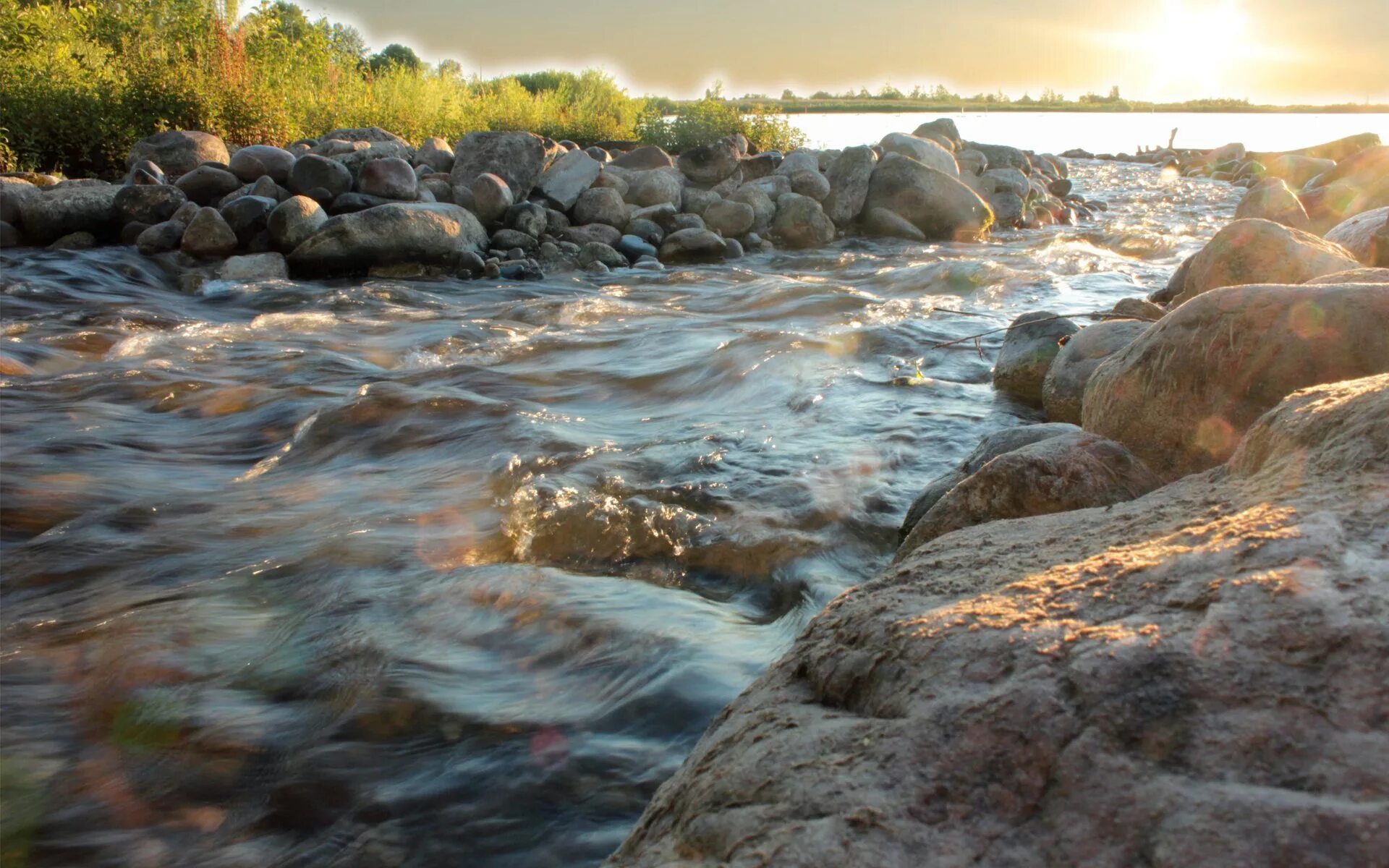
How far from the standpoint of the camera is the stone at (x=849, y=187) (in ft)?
46.3

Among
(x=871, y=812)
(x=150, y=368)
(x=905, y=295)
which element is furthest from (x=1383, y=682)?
(x=905, y=295)

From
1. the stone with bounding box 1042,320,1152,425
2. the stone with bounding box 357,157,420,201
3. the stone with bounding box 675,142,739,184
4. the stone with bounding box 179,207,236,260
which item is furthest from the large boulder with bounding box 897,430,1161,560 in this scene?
the stone with bounding box 675,142,739,184

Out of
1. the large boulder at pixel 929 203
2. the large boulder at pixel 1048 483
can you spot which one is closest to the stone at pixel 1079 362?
the large boulder at pixel 1048 483

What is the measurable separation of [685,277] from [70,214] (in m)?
6.27

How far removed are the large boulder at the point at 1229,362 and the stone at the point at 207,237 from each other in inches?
349

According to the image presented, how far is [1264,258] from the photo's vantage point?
5012mm

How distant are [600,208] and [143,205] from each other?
4.91m

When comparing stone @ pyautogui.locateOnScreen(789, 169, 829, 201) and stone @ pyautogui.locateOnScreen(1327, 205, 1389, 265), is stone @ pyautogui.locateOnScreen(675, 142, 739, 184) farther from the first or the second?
stone @ pyautogui.locateOnScreen(1327, 205, 1389, 265)

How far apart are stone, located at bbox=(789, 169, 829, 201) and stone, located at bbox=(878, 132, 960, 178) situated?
1.60 m

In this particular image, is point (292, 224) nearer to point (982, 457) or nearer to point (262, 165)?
point (262, 165)

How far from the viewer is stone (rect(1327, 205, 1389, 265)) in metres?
5.70

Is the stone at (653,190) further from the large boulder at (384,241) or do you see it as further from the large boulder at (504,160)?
the large boulder at (384,241)

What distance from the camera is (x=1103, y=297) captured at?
938 cm

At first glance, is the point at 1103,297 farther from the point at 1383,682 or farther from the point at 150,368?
the point at 1383,682
